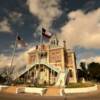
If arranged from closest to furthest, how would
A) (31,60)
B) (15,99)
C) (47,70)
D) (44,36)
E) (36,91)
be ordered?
(15,99)
(36,91)
(44,36)
(47,70)
(31,60)

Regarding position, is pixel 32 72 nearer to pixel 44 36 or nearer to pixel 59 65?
pixel 59 65

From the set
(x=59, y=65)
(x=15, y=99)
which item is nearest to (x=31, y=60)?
(x=59, y=65)

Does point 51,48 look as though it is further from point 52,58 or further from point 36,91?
point 36,91

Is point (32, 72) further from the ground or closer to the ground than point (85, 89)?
further from the ground

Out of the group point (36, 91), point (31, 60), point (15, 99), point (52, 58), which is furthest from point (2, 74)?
point (15, 99)

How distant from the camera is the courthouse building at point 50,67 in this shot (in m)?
45.1

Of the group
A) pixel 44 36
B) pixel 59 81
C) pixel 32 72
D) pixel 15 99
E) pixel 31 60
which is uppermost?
pixel 44 36

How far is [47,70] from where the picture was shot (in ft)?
153

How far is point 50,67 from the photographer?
44.6 m

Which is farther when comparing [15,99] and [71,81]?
[71,81]

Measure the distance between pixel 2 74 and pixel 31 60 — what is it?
15.6 metres

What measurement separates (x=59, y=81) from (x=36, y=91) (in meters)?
13.6

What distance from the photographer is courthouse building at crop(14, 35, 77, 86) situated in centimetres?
4509

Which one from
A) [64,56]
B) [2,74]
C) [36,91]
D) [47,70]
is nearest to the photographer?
[36,91]
